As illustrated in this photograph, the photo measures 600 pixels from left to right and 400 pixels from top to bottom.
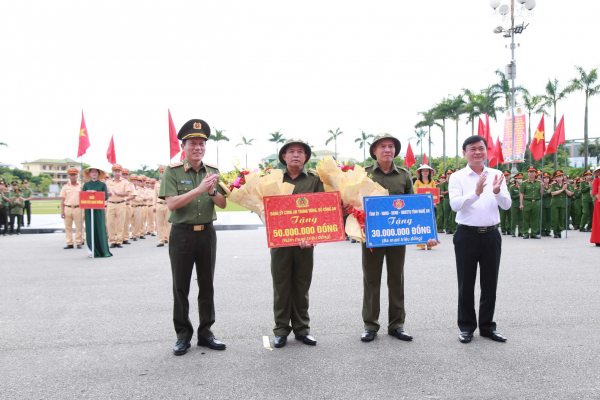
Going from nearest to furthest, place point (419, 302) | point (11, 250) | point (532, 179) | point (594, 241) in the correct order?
point (419, 302) < point (594, 241) < point (11, 250) < point (532, 179)

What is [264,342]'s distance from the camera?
426 centimetres

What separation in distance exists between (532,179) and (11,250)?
15393 mm

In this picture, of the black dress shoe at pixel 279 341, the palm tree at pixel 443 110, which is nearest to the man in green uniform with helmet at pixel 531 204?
the black dress shoe at pixel 279 341

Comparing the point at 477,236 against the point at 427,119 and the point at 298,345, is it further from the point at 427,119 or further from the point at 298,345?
the point at 427,119

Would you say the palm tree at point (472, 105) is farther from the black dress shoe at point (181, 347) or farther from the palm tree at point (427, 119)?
the black dress shoe at point (181, 347)

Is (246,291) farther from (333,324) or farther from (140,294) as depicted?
(333,324)

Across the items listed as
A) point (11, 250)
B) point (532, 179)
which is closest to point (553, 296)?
point (532, 179)

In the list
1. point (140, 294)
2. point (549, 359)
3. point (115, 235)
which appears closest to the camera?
point (549, 359)

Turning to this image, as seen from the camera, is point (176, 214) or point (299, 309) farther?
point (299, 309)

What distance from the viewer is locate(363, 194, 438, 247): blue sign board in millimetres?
4219

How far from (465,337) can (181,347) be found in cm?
264

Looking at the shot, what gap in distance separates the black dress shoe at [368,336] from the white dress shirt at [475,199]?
4.62 ft

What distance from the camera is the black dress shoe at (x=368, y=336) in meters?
4.23

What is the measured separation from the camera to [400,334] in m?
4.28
